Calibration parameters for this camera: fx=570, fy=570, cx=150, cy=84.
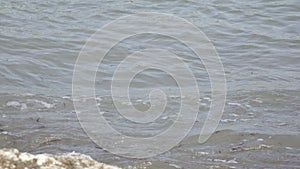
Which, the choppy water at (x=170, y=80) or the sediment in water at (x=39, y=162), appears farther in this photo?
the choppy water at (x=170, y=80)

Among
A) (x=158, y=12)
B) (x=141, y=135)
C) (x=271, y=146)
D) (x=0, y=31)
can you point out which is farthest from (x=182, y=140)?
(x=158, y=12)

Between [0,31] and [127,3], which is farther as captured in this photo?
[127,3]

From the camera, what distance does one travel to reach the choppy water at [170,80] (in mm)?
5070

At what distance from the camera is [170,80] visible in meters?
7.37

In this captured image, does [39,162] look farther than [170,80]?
No

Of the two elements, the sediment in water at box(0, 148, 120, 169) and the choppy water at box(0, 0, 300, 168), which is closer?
the sediment in water at box(0, 148, 120, 169)

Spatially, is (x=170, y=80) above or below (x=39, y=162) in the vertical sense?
above

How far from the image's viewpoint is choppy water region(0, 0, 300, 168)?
507 centimetres

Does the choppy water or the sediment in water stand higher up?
the choppy water

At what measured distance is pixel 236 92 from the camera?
679 cm

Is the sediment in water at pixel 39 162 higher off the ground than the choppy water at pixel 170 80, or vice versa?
the choppy water at pixel 170 80

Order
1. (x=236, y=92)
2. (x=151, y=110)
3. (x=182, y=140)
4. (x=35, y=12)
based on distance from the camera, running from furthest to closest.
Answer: (x=35, y=12) → (x=236, y=92) → (x=151, y=110) → (x=182, y=140)

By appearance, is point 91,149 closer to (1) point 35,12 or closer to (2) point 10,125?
(2) point 10,125

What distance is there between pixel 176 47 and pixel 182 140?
350cm
